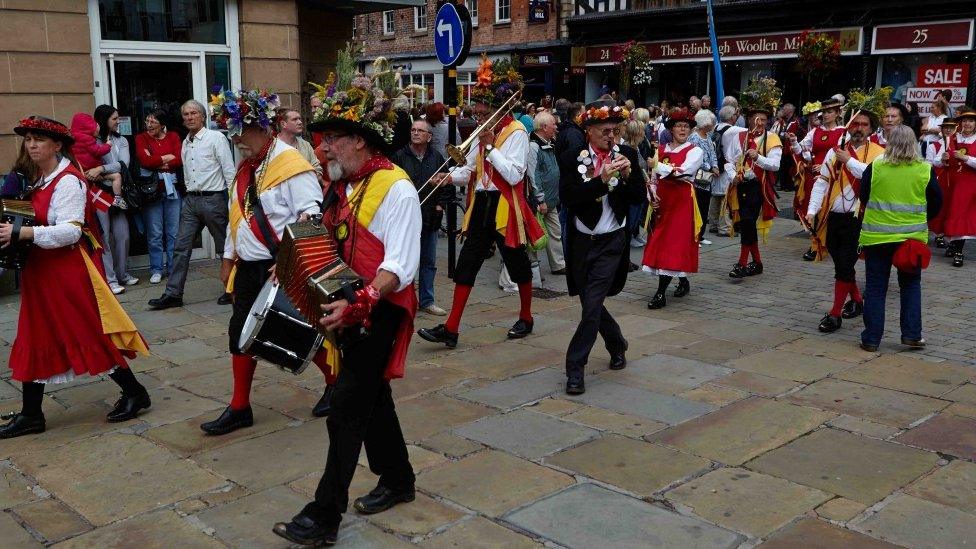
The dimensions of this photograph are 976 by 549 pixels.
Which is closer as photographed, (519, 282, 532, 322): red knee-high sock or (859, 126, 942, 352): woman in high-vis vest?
(859, 126, 942, 352): woman in high-vis vest

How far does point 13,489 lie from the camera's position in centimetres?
467

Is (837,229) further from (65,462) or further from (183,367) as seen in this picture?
(65,462)

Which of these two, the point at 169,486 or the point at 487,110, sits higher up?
the point at 487,110

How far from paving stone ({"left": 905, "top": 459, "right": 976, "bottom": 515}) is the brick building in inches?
932

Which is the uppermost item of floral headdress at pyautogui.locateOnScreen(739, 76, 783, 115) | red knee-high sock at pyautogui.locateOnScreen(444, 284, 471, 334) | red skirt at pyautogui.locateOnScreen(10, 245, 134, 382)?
floral headdress at pyautogui.locateOnScreen(739, 76, 783, 115)

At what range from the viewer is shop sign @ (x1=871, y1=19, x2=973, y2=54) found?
65.2 ft

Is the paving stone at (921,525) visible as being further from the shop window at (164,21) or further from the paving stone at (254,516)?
the shop window at (164,21)

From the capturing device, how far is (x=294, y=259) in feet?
12.5

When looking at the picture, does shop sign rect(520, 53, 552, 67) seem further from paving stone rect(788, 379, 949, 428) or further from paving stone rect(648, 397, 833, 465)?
paving stone rect(648, 397, 833, 465)

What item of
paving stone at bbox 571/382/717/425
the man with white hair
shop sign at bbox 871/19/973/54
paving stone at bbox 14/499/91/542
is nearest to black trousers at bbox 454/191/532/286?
paving stone at bbox 571/382/717/425

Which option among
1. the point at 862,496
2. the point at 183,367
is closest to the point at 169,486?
the point at 183,367

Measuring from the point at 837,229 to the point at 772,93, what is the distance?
12.0 ft

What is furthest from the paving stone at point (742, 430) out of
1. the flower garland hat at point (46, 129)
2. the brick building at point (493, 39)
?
the brick building at point (493, 39)

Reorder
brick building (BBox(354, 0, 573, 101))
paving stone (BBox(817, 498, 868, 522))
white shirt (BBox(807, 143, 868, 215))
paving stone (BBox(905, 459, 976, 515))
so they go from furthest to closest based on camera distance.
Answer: brick building (BBox(354, 0, 573, 101)) → white shirt (BBox(807, 143, 868, 215)) → paving stone (BBox(905, 459, 976, 515)) → paving stone (BBox(817, 498, 868, 522))
